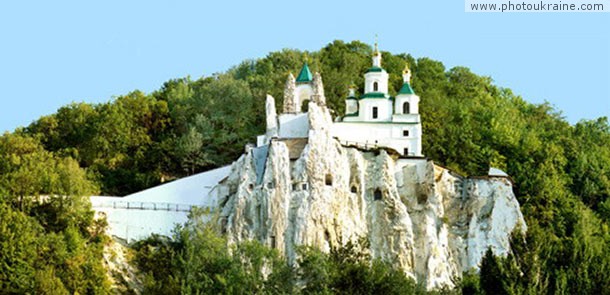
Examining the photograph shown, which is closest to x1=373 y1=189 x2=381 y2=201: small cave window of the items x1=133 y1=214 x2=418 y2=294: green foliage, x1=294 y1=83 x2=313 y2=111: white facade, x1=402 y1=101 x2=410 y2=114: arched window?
x1=133 y1=214 x2=418 y2=294: green foliage

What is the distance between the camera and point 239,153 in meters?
57.2

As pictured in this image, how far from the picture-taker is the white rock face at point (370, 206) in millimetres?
47562

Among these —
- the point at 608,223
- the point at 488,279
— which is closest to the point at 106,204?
the point at 488,279

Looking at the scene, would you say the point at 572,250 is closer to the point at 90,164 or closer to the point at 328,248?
the point at 328,248

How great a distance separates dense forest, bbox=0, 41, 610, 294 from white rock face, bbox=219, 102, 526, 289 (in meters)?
2.19

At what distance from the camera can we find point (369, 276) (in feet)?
135

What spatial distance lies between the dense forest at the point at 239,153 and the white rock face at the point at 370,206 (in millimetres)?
2189

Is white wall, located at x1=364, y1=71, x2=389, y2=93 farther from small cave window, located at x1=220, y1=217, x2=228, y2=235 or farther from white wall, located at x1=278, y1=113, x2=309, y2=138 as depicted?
small cave window, located at x1=220, y1=217, x2=228, y2=235

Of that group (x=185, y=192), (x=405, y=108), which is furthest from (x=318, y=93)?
(x=185, y=192)

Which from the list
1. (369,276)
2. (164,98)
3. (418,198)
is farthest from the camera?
(164,98)

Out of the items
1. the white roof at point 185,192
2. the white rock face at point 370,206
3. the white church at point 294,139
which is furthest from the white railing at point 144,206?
the white rock face at point 370,206

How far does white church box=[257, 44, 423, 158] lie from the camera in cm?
5122

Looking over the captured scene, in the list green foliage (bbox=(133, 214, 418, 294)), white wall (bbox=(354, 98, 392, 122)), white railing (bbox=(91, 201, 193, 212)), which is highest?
white wall (bbox=(354, 98, 392, 122))

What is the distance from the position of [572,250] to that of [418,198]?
14.0 meters
